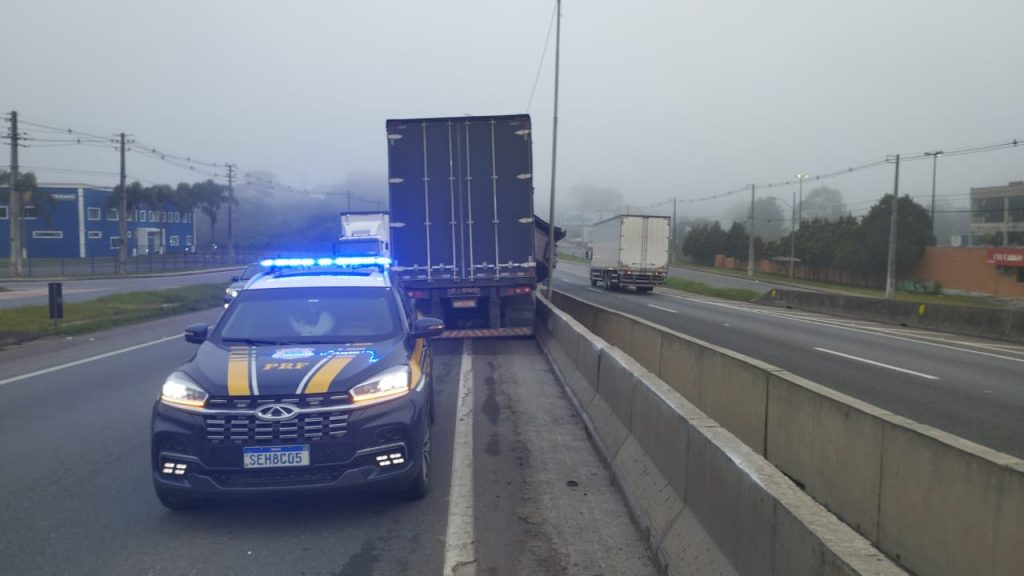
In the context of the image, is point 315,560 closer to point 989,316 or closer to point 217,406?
point 217,406

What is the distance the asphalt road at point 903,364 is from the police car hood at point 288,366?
606cm

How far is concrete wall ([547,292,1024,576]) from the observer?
3318mm

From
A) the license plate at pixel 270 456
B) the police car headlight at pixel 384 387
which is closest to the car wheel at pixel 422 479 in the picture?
the police car headlight at pixel 384 387

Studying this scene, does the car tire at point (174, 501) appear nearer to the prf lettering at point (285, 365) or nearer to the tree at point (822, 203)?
the prf lettering at point (285, 365)

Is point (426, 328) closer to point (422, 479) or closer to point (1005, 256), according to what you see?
point (422, 479)

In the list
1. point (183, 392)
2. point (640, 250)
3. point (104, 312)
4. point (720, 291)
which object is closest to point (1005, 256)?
point (720, 291)

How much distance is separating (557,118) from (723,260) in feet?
244

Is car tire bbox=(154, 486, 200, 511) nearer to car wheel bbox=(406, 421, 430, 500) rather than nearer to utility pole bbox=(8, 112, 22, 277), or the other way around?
car wheel bbox=(406, 421, 430, 500)

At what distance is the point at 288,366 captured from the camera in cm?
607

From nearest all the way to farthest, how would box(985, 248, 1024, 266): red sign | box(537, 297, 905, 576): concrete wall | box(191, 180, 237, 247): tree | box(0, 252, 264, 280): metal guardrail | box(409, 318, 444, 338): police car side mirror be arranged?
box(537, 297, 905, 576): concrete wall
box(409, 318, 444, 338): police car side mirror
box(985, 248, 1024, 266): red sign
box(0, 252, 264, 280): metal guardrail
box(191, 180, 237, 247): tree

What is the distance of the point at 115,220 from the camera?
81125mm

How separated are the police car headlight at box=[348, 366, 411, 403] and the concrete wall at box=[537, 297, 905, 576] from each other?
1.89 metres

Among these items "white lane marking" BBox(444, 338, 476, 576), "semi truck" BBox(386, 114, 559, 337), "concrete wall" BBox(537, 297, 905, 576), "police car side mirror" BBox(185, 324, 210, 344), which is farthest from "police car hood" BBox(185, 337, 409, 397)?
"semi truck" BBox(386, 114, 559, 337)

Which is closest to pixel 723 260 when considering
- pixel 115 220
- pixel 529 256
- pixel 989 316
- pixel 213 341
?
pixel 115 220
